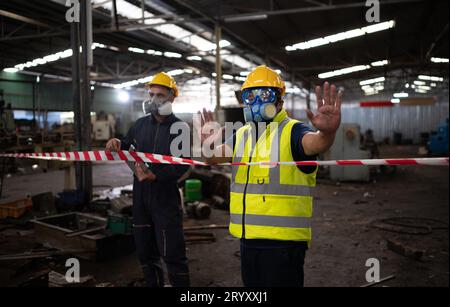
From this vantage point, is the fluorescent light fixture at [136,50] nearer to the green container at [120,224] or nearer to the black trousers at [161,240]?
the green container at [120,224]

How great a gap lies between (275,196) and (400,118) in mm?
33755

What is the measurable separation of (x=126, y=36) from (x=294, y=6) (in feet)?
17.1

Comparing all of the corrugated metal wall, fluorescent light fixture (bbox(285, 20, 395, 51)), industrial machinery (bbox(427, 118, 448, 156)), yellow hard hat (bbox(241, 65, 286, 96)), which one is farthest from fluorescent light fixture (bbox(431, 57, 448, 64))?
yellow hard hat (bbox(241, 65, 286, 96))

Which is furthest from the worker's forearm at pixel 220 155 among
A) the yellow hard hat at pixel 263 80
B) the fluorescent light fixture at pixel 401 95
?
the fluorescent light fixture at pixel 401 95

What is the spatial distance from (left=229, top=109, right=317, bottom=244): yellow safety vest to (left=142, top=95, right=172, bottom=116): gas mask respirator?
1501 mm

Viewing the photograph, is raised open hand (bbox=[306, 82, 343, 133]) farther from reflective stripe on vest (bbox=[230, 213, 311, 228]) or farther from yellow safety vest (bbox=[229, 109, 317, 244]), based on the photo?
reflective stripe on vest (bbox=[230, 213, 311, 228])

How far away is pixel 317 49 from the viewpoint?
14.3 metres

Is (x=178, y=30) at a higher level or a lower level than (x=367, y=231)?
higher

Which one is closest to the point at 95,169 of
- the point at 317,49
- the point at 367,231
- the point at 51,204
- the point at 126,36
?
the point at 126,36

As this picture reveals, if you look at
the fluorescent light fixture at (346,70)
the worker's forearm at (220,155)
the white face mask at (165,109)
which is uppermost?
the fluorescent light fixture at (346,70)

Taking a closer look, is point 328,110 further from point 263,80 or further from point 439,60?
point 439,60

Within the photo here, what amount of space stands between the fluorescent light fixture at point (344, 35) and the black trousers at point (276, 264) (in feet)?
35.7

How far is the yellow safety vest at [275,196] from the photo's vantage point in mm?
2430
